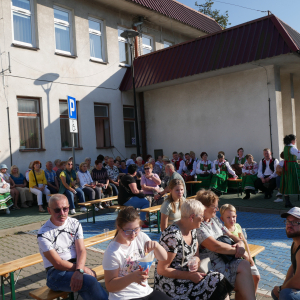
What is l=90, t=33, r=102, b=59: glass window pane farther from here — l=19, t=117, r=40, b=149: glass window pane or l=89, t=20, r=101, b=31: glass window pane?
Answer: l=19, t=117, r=40, b=149: glass window pane

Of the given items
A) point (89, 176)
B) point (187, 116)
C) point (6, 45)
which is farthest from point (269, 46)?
point (6, 45)

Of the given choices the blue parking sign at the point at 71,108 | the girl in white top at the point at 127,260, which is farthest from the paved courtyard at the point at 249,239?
the blue parking sign at the point at 71,108

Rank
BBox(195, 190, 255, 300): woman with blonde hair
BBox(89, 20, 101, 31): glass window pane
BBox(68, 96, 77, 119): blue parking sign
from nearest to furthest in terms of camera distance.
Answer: BBox(195, 190, 255, 300): woman with blonde hair → BBox(68, 96, 77, 119): blue parking sign → BBox(89, 20, 101, 31): glass window pane

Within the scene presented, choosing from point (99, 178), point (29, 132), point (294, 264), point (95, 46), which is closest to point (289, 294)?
point (294, 264)

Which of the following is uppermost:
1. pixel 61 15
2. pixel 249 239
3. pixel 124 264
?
pixel 61 15

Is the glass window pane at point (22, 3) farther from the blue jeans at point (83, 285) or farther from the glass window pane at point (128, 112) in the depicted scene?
the blue jeans at point (83, 285)

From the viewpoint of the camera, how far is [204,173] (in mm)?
12523

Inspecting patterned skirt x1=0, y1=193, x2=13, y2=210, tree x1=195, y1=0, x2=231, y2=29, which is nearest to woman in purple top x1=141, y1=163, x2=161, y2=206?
patterned skirt x1=0, y1=193, x2=13, y2=210

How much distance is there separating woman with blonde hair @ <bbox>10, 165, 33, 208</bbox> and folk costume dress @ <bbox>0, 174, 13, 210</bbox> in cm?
78

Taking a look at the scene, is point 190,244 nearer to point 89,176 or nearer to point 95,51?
point 89,176

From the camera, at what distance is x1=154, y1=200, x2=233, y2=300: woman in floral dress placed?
3205 mm

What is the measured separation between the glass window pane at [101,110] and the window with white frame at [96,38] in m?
2.17

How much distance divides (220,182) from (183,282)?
30.0ft

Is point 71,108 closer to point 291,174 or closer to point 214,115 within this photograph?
point 291,174
